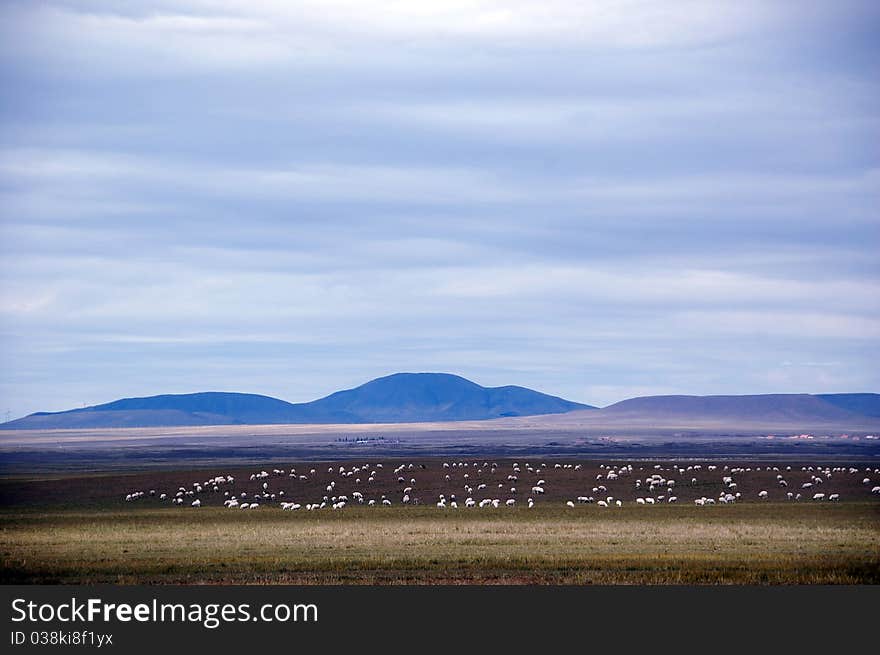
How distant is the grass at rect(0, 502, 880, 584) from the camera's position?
26.3 meters

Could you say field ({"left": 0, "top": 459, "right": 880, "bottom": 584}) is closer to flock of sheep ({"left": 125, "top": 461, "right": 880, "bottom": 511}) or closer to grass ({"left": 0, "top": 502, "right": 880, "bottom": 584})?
grass ({"left": 0, "top": 502, "right": 880, "bottom": 584})

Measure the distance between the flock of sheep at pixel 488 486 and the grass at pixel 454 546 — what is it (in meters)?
5.68

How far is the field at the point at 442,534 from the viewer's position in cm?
2681

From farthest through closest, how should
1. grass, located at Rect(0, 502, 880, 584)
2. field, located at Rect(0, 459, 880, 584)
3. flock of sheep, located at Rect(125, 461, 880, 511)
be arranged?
flock of sheep, located at Rect(125, 461, 880, 511) → field, located at Rect(0, 459, 880, 584) → grass, located at Rect(0, 502, 880, 584)

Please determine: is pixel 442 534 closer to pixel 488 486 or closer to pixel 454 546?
pixel 454 546

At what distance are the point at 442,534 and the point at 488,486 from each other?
23.8 m

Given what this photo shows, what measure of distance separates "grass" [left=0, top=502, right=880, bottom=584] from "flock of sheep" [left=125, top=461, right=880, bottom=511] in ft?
18.6

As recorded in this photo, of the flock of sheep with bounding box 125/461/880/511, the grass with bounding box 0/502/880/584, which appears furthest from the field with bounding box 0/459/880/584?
the flock of sheep with bounding box 125/461/880/511

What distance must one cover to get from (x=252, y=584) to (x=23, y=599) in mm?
4784

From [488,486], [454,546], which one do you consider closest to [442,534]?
[454,546]

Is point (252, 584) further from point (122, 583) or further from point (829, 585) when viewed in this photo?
point (829, 585)

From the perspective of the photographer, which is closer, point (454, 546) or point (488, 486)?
point (454, 546)

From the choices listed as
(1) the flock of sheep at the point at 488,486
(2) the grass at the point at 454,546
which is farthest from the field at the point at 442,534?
(1) the flock of sheep at the point at 488,486

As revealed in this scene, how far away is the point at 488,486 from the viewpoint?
6012 cm
